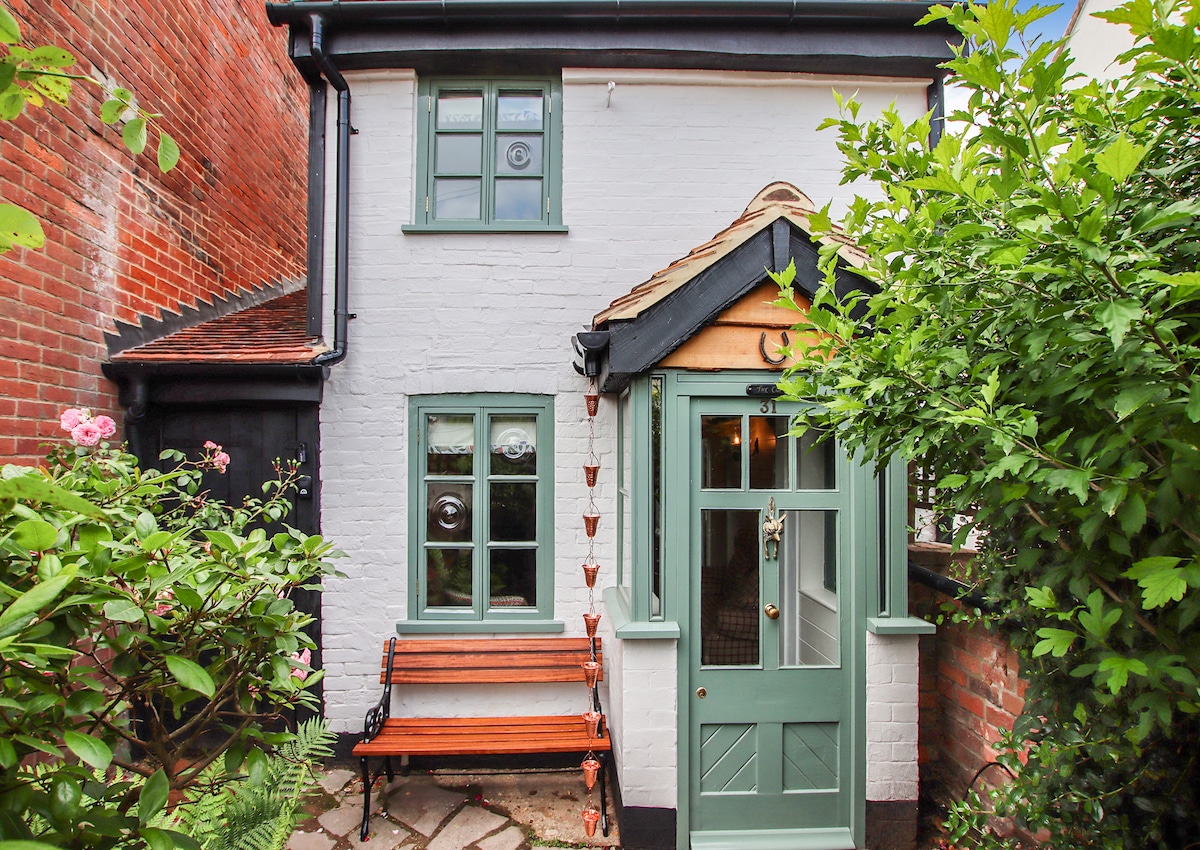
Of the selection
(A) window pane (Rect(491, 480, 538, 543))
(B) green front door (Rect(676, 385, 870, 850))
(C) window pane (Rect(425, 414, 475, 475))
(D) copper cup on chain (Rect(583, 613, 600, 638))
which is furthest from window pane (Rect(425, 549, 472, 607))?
(B) green front door (Rect(676, 385, 870, 850))

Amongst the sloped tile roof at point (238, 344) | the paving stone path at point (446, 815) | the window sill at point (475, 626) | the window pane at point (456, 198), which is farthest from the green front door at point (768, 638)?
the sloped tile roof at point (238, 344)

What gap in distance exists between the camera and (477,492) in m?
4.11

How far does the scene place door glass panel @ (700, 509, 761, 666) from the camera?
3.22 m

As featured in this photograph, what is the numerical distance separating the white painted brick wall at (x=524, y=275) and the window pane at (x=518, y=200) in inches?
8.0

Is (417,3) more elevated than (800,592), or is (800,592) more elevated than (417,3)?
(417,3)

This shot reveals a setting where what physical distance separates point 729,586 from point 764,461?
0.73 m

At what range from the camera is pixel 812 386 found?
173cm

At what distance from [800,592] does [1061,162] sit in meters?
2.74

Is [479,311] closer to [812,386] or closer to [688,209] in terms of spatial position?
[688,209]

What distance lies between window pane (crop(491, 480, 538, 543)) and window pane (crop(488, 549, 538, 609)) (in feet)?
0.37

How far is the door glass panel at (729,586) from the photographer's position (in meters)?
3.22

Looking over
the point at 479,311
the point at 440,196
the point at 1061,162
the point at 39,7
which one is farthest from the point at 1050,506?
the point at 39,7

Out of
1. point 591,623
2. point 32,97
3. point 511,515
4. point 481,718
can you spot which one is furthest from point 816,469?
point 32,97

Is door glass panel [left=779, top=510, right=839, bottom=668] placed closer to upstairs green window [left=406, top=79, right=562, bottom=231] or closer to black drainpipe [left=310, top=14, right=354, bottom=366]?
upstairs green window [left=406, top=79, right=562, bottom=231]
